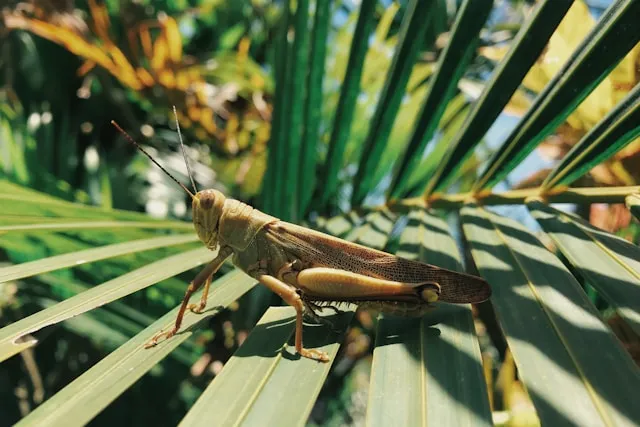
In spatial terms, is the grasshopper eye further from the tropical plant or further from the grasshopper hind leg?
the grasshopper hind leg

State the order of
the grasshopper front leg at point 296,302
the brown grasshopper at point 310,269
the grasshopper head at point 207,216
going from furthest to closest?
the grasshopper head at point 207,216
the brown grasshopper at point 310,269
the grasshopper front leg at point 296,302

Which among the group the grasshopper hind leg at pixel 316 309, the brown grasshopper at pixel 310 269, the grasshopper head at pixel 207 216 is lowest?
the grasshopper hind leg at pixel 316 309

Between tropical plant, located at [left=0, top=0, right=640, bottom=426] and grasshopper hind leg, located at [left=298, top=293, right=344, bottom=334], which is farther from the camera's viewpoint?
grasshopper hind leg, located at [left=298, top=293, right=344, bottom=334]

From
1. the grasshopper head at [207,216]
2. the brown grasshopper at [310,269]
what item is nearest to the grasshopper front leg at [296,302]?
the brown grasshopper at [310,269]

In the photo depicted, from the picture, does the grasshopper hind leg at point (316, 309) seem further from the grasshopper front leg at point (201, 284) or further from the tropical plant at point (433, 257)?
the grasshopper front leg at point (201, 284)

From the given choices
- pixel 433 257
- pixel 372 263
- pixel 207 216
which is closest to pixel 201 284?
pixel 207 216

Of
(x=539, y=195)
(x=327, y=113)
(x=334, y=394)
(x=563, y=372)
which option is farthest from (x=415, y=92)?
(x=563, y=372)

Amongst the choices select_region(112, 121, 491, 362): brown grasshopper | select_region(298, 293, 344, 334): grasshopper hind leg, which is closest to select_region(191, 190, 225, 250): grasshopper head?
select_region(112, 121, 491, 362): brown grasshopper

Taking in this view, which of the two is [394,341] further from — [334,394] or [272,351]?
[334,394]
